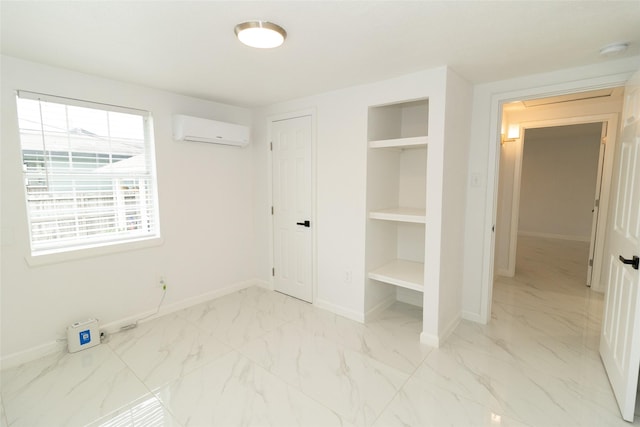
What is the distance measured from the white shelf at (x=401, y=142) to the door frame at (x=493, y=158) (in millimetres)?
700

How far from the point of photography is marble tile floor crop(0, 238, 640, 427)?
1.87 metres

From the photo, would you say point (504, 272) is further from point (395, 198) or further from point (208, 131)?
point (208, 131)

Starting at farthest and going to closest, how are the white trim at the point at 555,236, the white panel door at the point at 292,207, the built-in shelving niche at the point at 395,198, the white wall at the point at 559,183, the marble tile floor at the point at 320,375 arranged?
1. the white trim at the point at 555,236
2. the white wall at the point at 559,183
3. the white panel door at the point at 292,207
4. the built-in shelving niche at the point at 395,198
5. the marble tile floor at the point at 320,375

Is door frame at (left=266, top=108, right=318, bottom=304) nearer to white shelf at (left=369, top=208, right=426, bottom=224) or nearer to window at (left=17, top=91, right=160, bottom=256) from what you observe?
white shelf at (left=369, top=208, right=426, bottom=224)

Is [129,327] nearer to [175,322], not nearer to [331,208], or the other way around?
[175,322]

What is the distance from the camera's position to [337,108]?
3.09 m

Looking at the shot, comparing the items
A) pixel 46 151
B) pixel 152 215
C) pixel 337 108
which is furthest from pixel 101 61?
pixel 337 108

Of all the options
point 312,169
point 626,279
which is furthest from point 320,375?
point 626,279

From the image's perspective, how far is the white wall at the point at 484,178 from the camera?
2705mm

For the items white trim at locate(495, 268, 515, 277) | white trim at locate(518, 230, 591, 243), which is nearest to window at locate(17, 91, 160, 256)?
white trim at locate(495, 268, 515, 277)

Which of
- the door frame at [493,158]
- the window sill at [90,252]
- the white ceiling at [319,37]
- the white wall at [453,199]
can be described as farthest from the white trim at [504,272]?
the window sill at [90,252]

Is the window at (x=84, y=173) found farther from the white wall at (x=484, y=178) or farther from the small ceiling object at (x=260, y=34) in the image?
Result: the white wall at (x=484, y=178)

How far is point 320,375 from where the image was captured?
7.36 feet

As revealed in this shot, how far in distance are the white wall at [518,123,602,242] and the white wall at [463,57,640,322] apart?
176 inches
